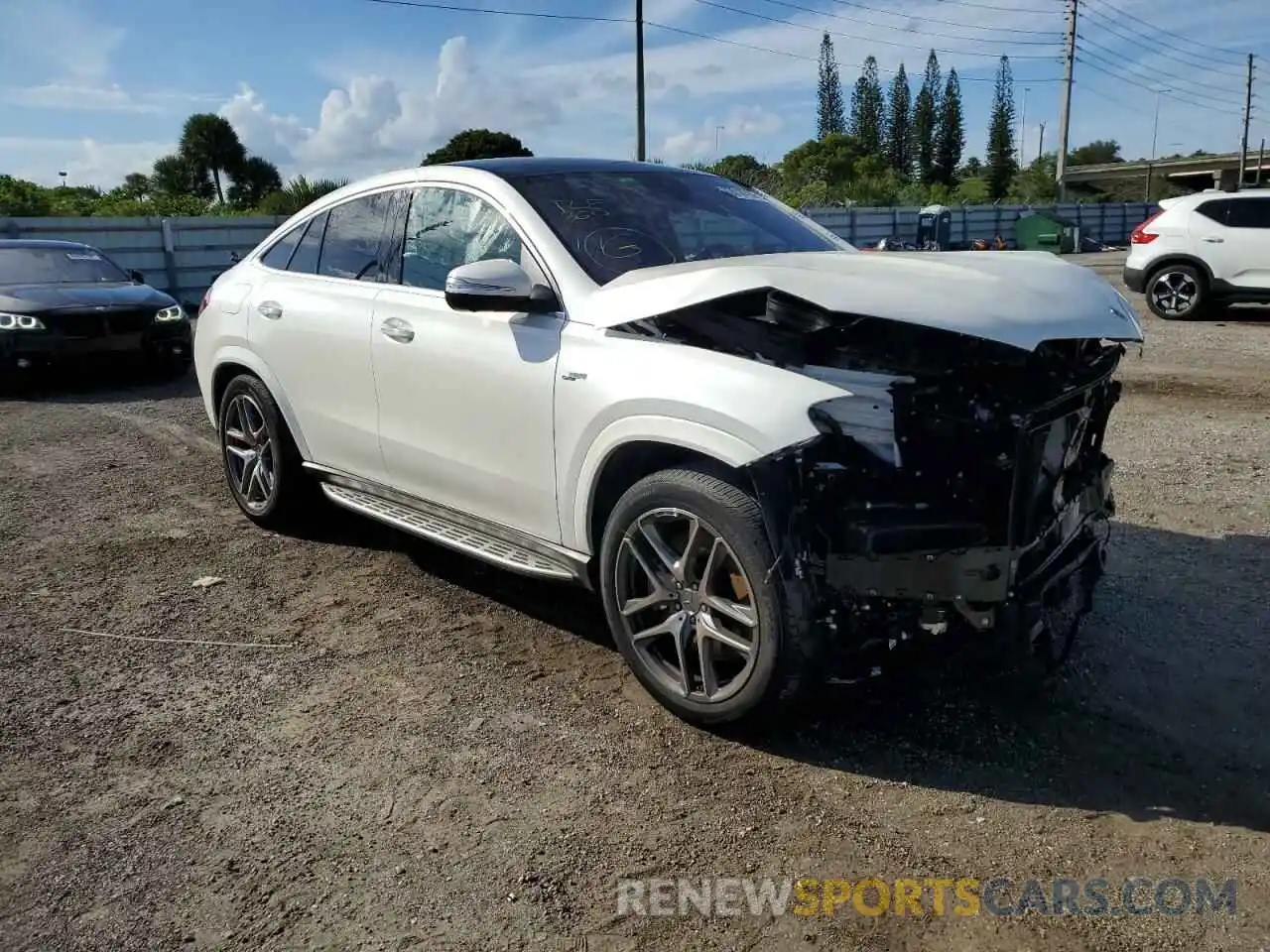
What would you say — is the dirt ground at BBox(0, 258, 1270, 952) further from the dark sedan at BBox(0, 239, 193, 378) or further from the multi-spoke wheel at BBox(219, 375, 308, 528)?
the dark sedan at BBox(0, 239, 193, 378)

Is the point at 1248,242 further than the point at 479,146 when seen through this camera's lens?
No

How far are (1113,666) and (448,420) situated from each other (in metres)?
2.66

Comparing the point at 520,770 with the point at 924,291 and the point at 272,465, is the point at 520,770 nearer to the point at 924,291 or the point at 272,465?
the point at 924,291

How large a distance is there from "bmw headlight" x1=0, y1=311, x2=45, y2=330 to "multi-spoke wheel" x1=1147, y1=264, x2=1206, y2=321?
13159mm

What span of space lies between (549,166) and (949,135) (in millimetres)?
107836

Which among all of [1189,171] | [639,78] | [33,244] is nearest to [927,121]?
[1189,171]

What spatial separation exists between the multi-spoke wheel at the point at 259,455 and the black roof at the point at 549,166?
5.53 feet

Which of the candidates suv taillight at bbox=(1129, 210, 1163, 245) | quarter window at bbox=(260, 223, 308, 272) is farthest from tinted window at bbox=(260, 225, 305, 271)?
suv taillight at bbox=(1129, 210, 1163, 245)

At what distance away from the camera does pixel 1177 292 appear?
44.9 ft

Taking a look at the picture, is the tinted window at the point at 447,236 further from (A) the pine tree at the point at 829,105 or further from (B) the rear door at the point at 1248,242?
(A) the pine tree at the point at 829,105

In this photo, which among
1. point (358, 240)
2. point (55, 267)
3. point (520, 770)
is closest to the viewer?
point (520, 770)

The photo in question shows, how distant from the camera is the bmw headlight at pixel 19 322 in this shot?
9.77 metres

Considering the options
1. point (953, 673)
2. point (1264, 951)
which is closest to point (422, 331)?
point (953, 673)

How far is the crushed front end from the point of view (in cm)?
296
